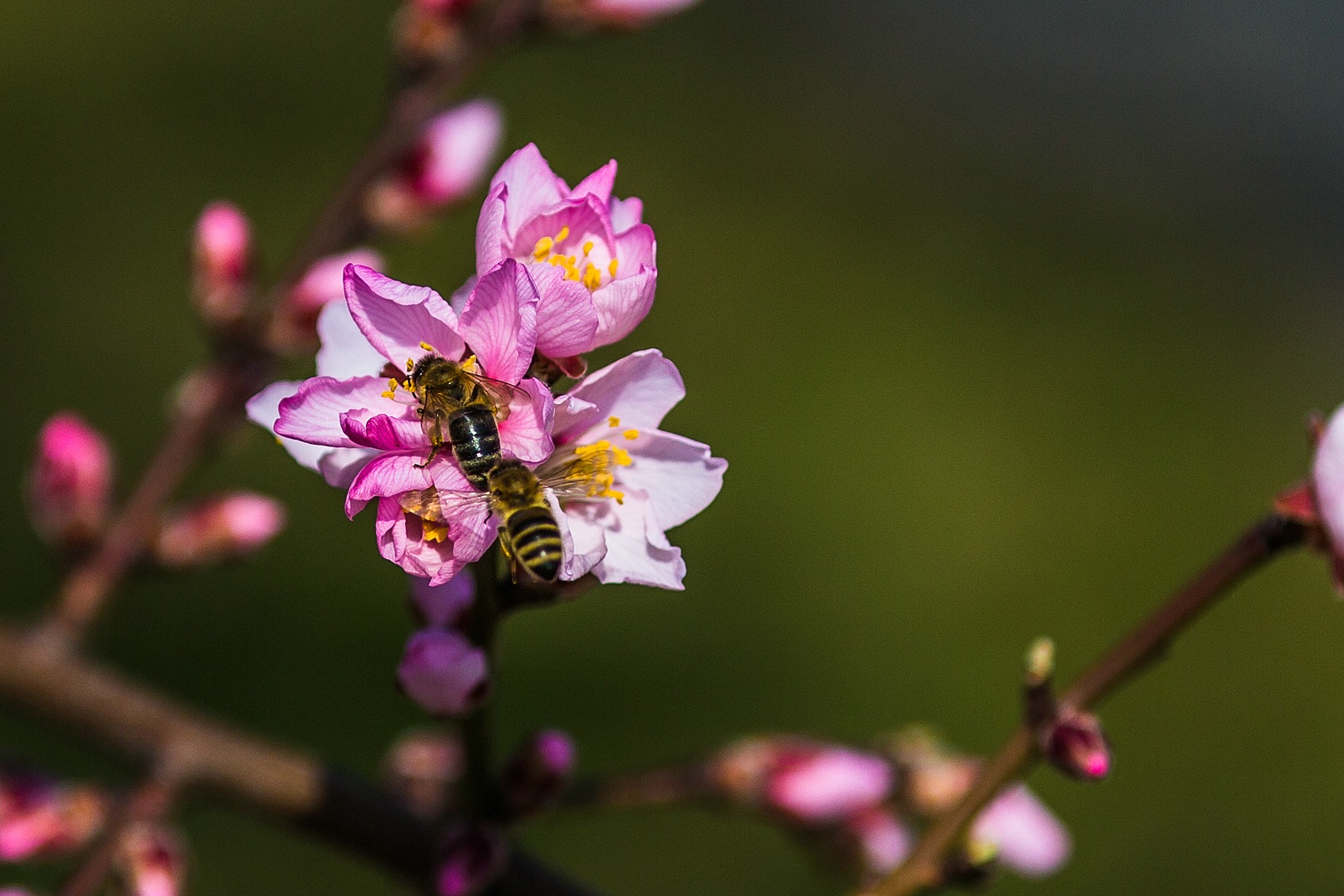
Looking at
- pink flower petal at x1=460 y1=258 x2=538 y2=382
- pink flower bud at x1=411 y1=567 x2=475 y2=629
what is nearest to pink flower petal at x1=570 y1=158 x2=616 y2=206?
pink flower petal at x1=460 y1=258 x2=538 y2=382

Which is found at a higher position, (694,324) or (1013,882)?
(694,324)

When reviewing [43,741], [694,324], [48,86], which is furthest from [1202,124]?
[43,741]

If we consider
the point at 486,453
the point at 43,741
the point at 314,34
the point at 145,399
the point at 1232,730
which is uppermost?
the point at 314,34

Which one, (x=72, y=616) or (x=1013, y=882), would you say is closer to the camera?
(x=72, y=616)

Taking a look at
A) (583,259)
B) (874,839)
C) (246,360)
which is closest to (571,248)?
(583,259)

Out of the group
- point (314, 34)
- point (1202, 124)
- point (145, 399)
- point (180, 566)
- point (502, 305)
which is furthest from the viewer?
point (1202, 124)

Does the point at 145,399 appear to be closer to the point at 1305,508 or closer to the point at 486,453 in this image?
the point at 486,453

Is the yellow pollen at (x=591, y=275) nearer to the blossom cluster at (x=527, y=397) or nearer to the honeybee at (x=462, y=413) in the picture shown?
the blossom cluster at (x=527, y=397)

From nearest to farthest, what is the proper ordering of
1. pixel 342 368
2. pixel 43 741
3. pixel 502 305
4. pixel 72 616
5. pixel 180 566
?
pixel 502 305, pixel 342 368, pixel 72 616, pixel 180 566, pixel 43 741
